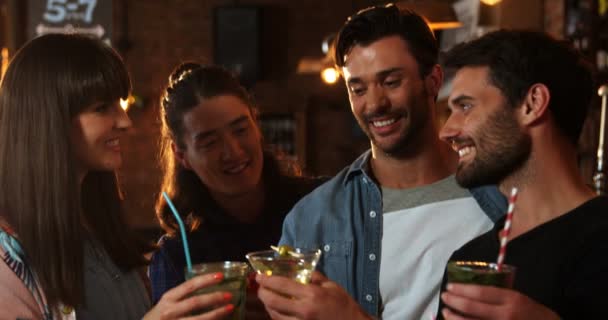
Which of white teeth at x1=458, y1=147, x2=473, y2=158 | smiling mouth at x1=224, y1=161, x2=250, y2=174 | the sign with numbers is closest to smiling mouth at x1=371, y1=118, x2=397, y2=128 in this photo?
white teeth at x1=458, y1=147, x2=473, y2=158

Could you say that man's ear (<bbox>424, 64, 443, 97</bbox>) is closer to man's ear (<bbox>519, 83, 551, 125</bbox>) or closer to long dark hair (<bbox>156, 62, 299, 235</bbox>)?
man's ear (<bbox>519, 83, 551, 125</bbox>)

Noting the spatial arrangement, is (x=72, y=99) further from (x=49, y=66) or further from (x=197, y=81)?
(x=197, y=81)

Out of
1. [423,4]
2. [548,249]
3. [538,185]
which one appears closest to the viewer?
[548,249]

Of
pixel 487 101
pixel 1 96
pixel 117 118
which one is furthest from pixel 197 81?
pixel 487 101

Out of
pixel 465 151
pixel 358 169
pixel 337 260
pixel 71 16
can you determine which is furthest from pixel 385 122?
pixel 71 16

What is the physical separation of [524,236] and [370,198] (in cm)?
55

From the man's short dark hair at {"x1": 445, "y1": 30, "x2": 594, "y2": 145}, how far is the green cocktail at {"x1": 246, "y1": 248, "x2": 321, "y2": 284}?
0.68m

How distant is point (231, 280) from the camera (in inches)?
58.4

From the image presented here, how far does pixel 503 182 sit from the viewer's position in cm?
178

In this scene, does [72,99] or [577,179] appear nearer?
[577,179]

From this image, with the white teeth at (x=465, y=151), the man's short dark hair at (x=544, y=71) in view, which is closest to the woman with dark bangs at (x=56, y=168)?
the white teeth at (x=465, y=151)

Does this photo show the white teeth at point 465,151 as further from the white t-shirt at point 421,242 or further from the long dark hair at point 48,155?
the long dark hair at point 48,155

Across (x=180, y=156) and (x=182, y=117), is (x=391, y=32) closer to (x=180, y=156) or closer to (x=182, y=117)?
(x=182, y=117)

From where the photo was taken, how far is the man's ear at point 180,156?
2.62 metres
